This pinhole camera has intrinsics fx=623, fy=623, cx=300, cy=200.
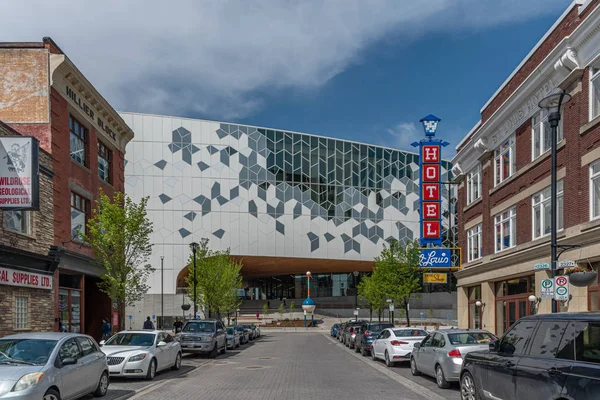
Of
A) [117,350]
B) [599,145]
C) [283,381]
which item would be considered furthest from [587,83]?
[117,350]

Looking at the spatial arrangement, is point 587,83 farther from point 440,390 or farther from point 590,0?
point 440,390

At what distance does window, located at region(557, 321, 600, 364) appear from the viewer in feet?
24.4

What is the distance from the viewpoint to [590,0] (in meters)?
19.0

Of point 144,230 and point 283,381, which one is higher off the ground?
point 144,230

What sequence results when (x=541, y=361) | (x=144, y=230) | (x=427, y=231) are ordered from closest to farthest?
(x=541, y=361), (x=144, y=230), (x=427, y=231)

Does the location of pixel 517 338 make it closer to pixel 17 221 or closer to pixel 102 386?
pixel 102 386

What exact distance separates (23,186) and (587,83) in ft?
56.1

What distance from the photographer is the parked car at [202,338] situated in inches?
1025

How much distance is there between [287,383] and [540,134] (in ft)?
44.7

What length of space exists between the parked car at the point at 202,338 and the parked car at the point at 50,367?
12.3 metres

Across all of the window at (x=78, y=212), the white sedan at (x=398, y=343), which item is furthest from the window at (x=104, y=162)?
the white sedan at (x=398, y=343)

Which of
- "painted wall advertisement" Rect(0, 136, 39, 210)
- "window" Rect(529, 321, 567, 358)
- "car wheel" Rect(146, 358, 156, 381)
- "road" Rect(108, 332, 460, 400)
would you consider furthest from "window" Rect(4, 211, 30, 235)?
"window" Rect(529, 321, 567, 358)

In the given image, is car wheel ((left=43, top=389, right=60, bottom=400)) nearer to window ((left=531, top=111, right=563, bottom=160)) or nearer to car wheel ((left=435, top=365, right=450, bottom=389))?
car wheel ((left=435, top=365, right=450, bottom=389))

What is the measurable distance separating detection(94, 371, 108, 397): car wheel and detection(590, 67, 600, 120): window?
15.4 m
